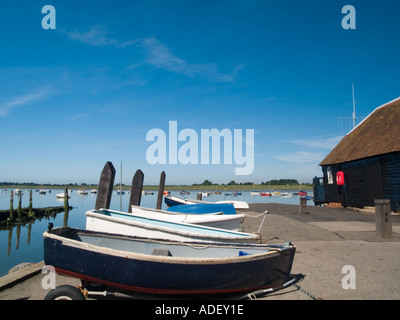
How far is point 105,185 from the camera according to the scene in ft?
38.0

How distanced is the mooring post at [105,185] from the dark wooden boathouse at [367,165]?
17.1 m

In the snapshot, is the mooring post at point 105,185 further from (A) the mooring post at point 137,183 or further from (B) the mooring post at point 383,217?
(B) the mooring post at point 383,217

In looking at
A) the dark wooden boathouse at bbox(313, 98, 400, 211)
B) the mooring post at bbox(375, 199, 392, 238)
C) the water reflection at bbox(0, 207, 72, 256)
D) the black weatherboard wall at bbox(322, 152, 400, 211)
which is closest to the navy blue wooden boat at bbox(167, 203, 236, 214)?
the mooring post at bbox(375, 199, 392, 238)

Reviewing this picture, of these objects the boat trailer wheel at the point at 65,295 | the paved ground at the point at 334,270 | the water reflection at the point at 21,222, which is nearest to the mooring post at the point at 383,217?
the paved ground at the point at 334,270

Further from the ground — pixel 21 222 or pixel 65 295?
pixel 65 295

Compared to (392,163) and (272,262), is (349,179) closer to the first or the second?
(392,163)

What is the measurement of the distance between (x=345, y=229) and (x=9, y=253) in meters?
17.7

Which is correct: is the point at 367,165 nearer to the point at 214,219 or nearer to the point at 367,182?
the point at 367,182

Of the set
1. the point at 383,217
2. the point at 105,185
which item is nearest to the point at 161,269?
the point at 105,185

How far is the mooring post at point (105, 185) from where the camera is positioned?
37.6 feet

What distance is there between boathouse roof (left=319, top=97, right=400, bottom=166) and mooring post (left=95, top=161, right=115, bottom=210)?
17.1 m

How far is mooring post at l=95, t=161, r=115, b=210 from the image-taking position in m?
11.5

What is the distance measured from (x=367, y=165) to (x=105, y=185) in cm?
1904

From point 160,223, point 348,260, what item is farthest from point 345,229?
point 160,223
